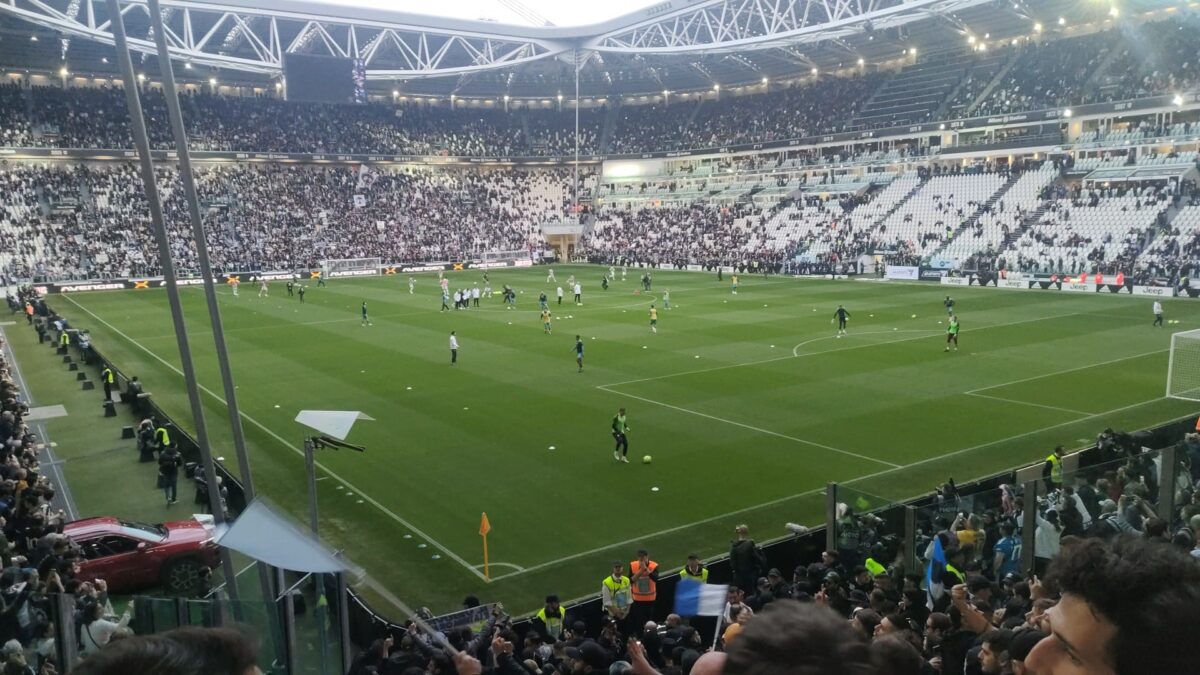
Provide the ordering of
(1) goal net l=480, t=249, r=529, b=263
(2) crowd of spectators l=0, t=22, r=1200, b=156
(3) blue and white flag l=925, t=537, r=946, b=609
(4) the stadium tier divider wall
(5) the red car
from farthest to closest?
(1) goal net l=480, t=249, r=529, b=263 < (2) crowd of spectators l=0, t=22, r=1200, b=156 < (5) the red car < (4) the stadium tier divider wall < (3) blue and white flag l=925, t=537, r=946, b=609

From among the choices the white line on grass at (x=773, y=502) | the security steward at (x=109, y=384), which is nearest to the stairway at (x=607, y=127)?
the security steward at (x=109, y=384)

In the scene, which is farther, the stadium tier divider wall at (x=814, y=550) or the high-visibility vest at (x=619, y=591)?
the high-visibility vest at (x=619, y=591)

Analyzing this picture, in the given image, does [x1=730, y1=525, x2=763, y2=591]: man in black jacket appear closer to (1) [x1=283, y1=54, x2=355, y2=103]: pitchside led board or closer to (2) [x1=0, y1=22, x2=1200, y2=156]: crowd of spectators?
(2) [x1=0, y1=22, x2=1200, y2=156]: crowd of spectators

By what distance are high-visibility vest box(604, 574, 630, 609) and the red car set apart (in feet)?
22.9

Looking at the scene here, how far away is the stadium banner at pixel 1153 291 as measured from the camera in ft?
160

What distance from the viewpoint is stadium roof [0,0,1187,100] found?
66.9 metres

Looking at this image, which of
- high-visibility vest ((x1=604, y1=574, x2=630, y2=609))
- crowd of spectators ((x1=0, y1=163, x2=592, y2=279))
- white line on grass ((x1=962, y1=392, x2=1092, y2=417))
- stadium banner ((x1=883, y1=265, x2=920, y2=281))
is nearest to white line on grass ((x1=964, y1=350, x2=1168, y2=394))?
white line on grass ((x1=962, y1=392, x2=1092, y2=417))

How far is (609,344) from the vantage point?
36500 millimetres

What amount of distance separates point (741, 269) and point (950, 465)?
5238 cm

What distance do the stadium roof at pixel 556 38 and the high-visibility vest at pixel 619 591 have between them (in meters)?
58.2

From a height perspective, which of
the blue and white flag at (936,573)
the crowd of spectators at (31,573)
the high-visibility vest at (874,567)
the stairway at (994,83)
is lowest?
the high-visibility vest at (874,567)

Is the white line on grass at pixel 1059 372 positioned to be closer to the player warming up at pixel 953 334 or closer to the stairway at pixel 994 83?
the player warming up at pixel 953 334

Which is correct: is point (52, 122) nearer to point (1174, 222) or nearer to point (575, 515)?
point (575, 515)

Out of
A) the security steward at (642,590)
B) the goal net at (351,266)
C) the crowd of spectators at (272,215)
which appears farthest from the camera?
the goal net at (351,266)
